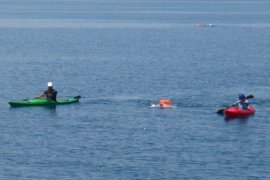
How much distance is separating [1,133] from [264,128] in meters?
19.9

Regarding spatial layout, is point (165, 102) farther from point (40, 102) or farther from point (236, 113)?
point (40, 102)

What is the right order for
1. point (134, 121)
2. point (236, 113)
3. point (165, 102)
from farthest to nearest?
point (165, 102), point (236, 113), point (134, 121)


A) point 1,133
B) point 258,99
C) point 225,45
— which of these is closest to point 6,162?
point 1,133

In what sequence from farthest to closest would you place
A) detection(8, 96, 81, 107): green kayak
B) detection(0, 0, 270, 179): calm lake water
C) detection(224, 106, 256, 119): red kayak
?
detection(8, 96, 81, 107): green kayak
detection(224, 106, 256, 119): red kayak
detection(0, 0, 270, 179): calm lake water

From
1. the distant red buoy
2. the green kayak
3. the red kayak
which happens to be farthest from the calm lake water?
the distant red buoy

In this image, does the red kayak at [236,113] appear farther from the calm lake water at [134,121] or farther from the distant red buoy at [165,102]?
the distant red buoy at [165,102]

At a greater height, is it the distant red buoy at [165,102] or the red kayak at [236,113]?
the distant red buoy at [165,102]

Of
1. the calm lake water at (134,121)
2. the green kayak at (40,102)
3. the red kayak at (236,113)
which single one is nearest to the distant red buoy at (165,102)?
the calm lake water at (134,121)

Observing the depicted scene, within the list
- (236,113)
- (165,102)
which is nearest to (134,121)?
(165,102)

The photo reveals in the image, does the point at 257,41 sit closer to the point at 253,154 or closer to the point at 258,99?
the point at 258,99

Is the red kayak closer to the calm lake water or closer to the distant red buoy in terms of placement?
the calm lake water

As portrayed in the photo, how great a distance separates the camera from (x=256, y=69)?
404ft

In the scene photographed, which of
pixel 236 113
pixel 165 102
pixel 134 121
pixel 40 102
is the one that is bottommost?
pixel 134 121

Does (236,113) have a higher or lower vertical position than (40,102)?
lower
